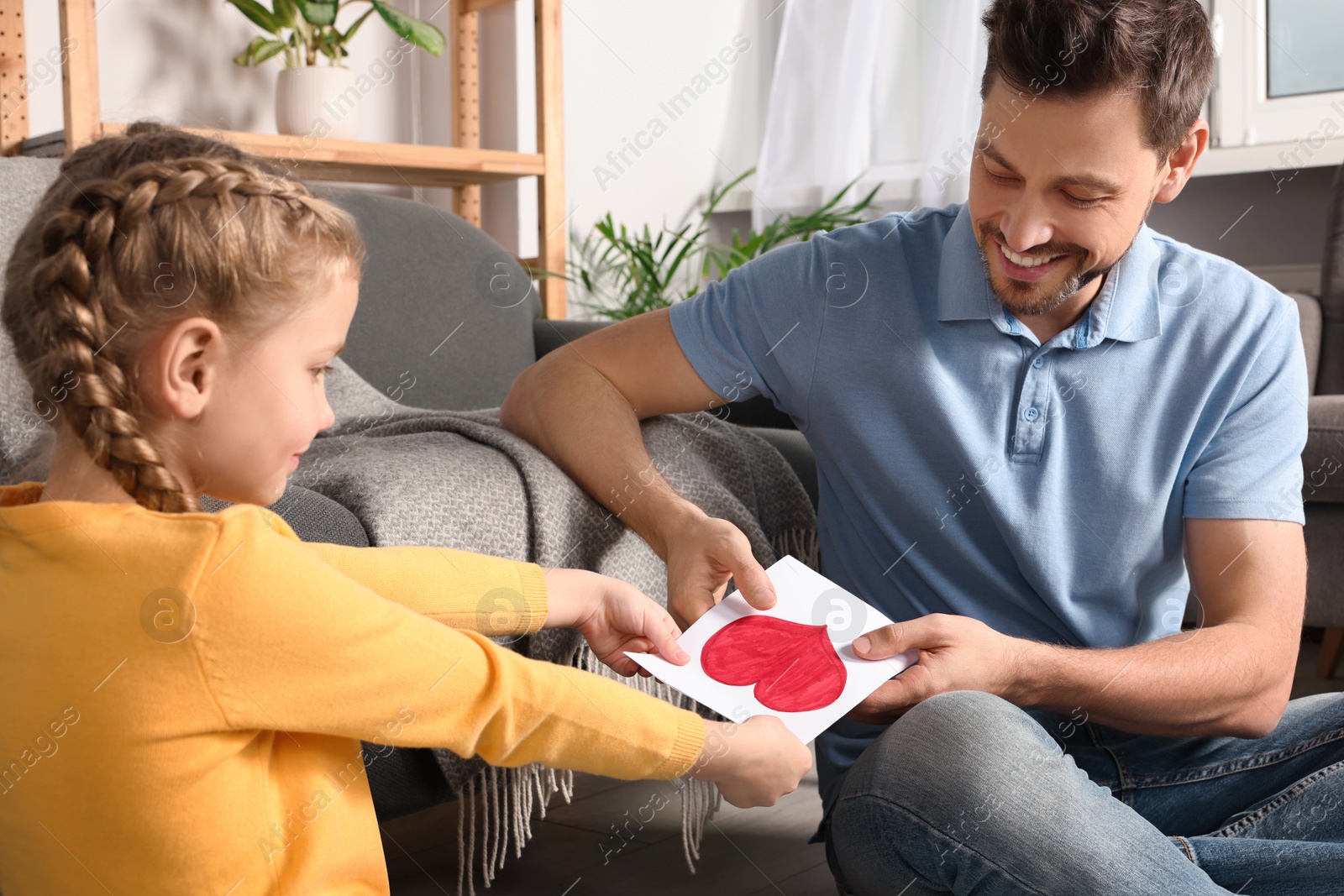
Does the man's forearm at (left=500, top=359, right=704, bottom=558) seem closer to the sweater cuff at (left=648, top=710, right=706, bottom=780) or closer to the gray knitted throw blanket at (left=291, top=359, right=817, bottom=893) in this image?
the gray knitted throw blanket at (left=291, top=359, right=817, bottom=893)

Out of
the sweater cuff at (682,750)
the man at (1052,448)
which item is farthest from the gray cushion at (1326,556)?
the sweater cuff at (682,750)

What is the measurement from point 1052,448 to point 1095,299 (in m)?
0.15

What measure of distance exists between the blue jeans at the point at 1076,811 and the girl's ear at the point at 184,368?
1.79ft

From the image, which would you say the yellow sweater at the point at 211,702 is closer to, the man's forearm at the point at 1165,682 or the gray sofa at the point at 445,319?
the man's forearm at the point at 1165,682

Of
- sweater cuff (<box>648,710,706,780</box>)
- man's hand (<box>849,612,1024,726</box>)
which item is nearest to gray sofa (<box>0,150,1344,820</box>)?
man's hand (<box>849,612,1024,726</box>)

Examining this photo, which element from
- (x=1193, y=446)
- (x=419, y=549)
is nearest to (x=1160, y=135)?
(x=1193, y=446)

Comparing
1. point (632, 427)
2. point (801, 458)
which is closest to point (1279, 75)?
point (801, 458)

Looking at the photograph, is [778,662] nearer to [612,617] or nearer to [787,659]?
[787,659]

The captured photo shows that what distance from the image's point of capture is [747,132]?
11.4ft

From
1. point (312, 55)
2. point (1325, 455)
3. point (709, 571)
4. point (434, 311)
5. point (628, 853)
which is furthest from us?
point (312, 55)

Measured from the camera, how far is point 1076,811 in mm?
801

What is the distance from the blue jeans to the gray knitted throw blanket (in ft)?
0.92

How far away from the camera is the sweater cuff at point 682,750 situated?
71 cm

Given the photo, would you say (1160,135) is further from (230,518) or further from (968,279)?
(230,518)
